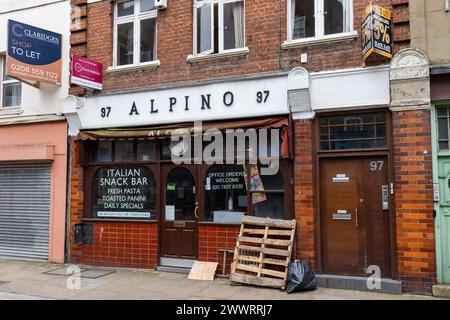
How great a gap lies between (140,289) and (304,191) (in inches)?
136

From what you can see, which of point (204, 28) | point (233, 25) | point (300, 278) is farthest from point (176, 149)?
point (300, 278)

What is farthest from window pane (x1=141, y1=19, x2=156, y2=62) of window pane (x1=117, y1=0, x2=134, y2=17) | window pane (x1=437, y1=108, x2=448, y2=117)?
window pane (x1=437, y1=108, x2=448, y2=117)

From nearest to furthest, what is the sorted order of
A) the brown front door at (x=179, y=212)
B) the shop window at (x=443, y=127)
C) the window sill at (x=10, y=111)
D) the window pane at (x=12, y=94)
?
1. the shop window at (x=443, y=127)
2. the brown front door at (x=179, y=212)
3. the window sill at (x=10, y=111)
4. the window pane at (x=12, y=94)

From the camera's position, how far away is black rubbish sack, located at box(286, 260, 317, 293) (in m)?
7.64

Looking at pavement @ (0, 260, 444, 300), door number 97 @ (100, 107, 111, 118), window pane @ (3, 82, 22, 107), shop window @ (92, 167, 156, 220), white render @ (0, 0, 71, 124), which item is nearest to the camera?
pavement @ (0, 260, 444, 300)

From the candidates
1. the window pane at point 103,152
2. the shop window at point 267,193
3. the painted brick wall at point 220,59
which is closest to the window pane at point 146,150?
the window pane at point 103,152

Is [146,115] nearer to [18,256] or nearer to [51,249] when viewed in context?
[51,249]

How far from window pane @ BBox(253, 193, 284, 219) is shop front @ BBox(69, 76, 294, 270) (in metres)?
0.02

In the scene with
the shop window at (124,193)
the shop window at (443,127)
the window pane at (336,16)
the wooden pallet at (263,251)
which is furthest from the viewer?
the shop window at (124,193)

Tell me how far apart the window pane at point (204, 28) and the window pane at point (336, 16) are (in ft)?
7.99

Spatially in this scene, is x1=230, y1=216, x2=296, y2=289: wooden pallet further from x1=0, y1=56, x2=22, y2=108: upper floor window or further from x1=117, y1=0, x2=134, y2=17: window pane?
x1=0, y1=56, x2=22, y2=108: upper floor window

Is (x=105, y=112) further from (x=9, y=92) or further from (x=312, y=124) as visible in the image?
(x=312, y=124)

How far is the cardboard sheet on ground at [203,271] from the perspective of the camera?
8.73 m

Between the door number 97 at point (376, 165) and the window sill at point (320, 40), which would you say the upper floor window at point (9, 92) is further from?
the door number 97 at point (376, 165)
